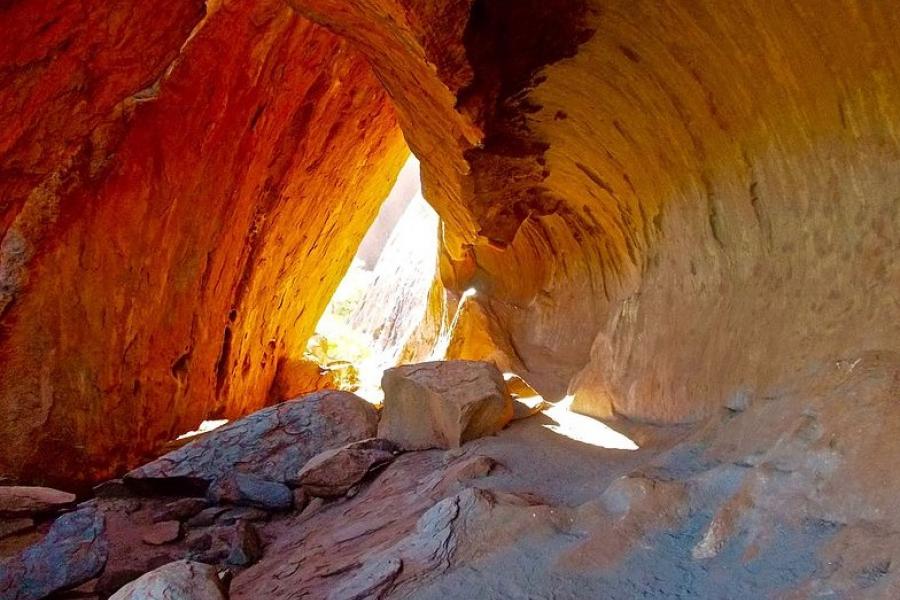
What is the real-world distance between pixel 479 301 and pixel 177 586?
8708 millimetres

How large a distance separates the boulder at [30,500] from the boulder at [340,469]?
231 cm

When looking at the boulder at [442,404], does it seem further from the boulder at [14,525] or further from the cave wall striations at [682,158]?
the boulder at [14,525]

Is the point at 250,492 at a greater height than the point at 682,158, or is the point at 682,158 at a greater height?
the point at 682,158

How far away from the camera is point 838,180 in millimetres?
3053

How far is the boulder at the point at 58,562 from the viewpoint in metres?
4.34

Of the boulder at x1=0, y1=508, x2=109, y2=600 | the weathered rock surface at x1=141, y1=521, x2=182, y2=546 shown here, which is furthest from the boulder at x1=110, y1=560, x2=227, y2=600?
the weathered rock surface at x1=141, y1=521, x2=182, y2=546

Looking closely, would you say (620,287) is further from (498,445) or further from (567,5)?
(567,5)

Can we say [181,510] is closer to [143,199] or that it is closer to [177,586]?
[177,586]

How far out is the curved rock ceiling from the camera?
A: 124 inches

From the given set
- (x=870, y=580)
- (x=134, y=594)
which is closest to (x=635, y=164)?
(x=870, y=580)

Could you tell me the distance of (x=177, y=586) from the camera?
2895mm

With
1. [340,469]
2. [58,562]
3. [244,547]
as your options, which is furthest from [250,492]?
[58,562]

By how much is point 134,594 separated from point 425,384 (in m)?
3.27

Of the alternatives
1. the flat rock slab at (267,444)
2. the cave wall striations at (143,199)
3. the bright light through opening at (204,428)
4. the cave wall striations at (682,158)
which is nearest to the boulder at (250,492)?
the flat rock slab at (267,444)
